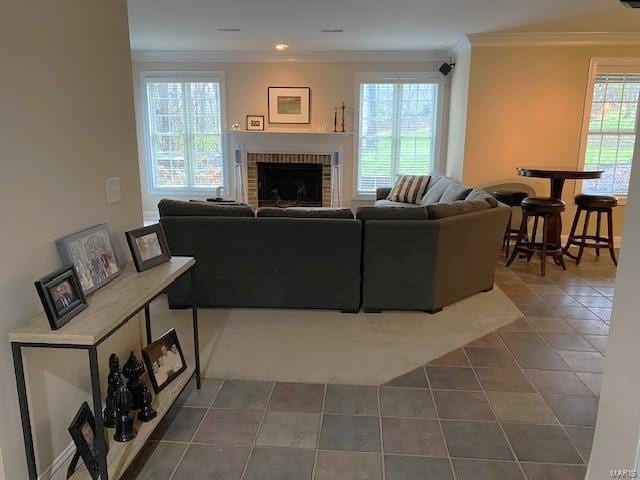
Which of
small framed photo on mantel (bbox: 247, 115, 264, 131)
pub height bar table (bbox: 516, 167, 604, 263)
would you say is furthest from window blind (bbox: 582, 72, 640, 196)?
small framed photo on mantel (bbox: 247, 115, 264, 131)

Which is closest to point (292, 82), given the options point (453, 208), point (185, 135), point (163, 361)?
point (185, 135)

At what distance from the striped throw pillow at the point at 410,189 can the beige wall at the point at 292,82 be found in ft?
3.55

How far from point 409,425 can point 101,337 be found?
5.09 feet

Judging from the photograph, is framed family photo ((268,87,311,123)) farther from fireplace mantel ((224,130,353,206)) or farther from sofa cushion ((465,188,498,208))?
sofa cushion ((465,188,498,208))

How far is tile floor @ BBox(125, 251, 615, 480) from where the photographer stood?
2.12m

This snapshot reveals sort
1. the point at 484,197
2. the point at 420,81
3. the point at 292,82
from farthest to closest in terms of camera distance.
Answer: the point at 292,82 → the point at 420,81 → the point at 484,197

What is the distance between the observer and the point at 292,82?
24.5ft

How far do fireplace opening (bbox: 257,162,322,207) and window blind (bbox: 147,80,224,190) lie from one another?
0.71 meters

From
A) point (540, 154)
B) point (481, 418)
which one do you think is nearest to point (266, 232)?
point (481, 418)

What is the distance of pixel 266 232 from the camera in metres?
3.80

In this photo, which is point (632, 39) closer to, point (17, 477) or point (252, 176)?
point (252, 176)

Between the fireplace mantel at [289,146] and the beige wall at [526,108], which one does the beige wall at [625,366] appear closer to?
the beige wall at [526,108]

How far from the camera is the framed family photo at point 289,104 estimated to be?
7461mm

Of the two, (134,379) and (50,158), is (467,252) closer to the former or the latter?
(134,379)
